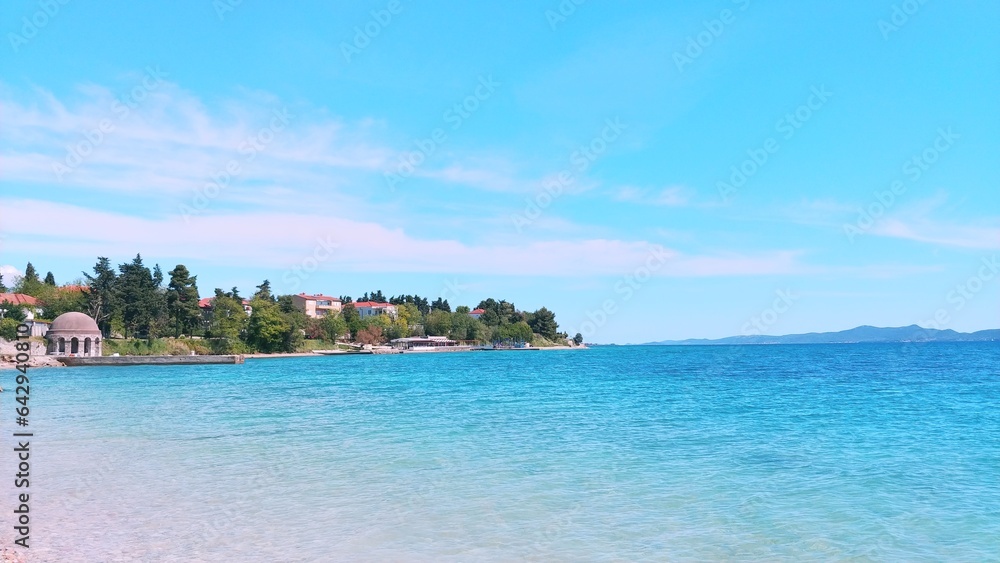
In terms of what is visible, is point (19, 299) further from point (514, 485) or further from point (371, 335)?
point (514, 485)

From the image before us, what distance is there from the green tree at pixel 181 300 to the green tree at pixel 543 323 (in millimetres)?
104918

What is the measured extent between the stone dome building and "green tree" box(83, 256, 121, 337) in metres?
7.38

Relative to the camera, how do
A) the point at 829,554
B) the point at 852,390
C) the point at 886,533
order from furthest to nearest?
the point at 852,390
the point at 886,533
the point at 829,554

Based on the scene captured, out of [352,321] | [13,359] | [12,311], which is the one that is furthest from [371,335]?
[13,359]

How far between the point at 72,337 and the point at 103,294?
34.0 ft

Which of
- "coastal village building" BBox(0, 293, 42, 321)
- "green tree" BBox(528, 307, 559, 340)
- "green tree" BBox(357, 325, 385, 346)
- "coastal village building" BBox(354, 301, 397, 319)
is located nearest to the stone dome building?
"coastal village building" BBox(0, 293, 42, 321)

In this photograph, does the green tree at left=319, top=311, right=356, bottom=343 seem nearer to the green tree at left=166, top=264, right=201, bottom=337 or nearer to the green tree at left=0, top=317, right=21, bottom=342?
the green tree at left=166, top=264, right=201, bottom=337

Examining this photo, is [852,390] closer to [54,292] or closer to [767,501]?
[767,501]

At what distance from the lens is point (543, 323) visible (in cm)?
18438

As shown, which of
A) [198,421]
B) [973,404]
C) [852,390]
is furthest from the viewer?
[852,390]

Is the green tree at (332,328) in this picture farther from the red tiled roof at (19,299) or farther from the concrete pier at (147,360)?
the red tiled roof at (19,299)

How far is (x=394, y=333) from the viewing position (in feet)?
449

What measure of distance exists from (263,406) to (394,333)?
111129 mm

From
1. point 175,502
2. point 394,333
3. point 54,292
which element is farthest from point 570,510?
point 394,333
